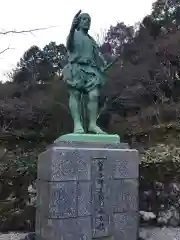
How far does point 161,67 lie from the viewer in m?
16.1

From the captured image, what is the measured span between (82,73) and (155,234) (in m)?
2.54

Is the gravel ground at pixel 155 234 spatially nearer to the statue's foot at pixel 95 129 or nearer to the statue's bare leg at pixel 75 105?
the statue's foot at pixel 95 129

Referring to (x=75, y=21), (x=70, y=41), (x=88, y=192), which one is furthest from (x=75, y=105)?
(x=88, y=192)

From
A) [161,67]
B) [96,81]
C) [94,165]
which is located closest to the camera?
[94,165]

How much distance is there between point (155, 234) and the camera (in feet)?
14.6

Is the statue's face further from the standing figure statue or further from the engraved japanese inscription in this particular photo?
the engraved japanese inscription

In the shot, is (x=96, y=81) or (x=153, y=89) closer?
(x=96, y=81)

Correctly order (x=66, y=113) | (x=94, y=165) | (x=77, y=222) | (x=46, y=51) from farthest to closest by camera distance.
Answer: (x=46, y=51)
(x=66, y=113)
(x=94, y=165)
(x=77, y=222)

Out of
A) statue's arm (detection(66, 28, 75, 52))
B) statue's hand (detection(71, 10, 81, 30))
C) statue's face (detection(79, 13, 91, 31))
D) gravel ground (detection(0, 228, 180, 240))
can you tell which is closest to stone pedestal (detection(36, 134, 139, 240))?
gravel ground (detection(0, 228, 180, 240))

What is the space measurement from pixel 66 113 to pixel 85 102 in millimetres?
10676

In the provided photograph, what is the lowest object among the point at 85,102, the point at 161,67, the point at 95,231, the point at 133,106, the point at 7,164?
the point at 95,231

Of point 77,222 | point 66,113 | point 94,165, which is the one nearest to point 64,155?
point 94,165

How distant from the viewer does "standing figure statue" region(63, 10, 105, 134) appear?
413 centimetres

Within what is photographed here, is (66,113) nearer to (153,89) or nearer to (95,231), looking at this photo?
(153,89)
